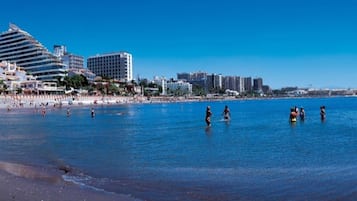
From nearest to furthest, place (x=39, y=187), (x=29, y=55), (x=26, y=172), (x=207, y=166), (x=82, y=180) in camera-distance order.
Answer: (x=39, y=187) → (x=82, y=180) → (x=26, y=172) → (x=207, y=166) → (x=29, y=55)

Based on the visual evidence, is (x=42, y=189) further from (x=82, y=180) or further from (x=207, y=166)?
(x=207, y=166)

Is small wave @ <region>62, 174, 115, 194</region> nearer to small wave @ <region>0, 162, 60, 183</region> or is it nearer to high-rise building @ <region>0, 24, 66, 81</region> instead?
small wave @ <region>0, 162, 60, 183</region>

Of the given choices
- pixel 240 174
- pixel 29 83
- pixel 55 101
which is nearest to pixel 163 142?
pixel 240 174

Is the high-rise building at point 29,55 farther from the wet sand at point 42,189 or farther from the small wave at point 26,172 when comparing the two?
the wet sand at point 42,189

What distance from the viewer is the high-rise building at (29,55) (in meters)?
166

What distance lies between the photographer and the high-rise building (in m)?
166

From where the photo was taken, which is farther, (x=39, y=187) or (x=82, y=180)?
(x=82, y=180)

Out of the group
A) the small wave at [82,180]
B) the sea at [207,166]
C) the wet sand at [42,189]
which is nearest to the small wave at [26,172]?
the wet sand at [42,189]

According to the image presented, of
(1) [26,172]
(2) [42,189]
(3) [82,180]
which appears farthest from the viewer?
(1) [26,172]

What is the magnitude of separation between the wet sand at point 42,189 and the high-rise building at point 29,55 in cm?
15567

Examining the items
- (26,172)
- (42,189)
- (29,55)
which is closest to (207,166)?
(26,172)

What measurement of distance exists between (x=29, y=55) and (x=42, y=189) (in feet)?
573

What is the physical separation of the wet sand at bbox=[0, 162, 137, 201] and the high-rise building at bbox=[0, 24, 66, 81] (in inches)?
6129

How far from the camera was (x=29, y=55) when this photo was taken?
174000mm
